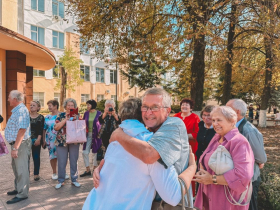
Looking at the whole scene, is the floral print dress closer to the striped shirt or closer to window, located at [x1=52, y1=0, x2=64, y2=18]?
the striped shirt

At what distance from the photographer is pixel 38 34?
82.5ft

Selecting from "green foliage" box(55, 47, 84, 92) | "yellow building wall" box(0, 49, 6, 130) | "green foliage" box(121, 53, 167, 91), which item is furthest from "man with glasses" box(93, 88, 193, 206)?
"green foliage" box(55, 47, 84, 92)

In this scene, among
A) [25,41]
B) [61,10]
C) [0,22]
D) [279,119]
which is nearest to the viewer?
[25,41]

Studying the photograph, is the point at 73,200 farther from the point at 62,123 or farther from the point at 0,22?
the point at 0,22

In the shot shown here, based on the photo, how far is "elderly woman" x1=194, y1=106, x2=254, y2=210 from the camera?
2182mm

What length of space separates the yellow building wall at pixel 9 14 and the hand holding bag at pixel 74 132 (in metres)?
10.1

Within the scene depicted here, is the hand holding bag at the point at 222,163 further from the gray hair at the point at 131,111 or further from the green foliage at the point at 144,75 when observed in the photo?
the green foliage at the point at 144,75

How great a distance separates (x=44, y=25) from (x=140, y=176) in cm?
2765

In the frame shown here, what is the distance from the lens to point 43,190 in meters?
4.62

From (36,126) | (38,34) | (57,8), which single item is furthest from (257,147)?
(57,8)

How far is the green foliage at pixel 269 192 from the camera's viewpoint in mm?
3250

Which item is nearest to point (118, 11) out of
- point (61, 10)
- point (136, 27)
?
point (136, 27)

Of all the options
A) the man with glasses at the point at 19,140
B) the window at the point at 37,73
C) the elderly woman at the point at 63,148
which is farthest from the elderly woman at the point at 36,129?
the window at the point at 37,73

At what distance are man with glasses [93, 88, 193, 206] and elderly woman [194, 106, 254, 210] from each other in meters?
0.74
